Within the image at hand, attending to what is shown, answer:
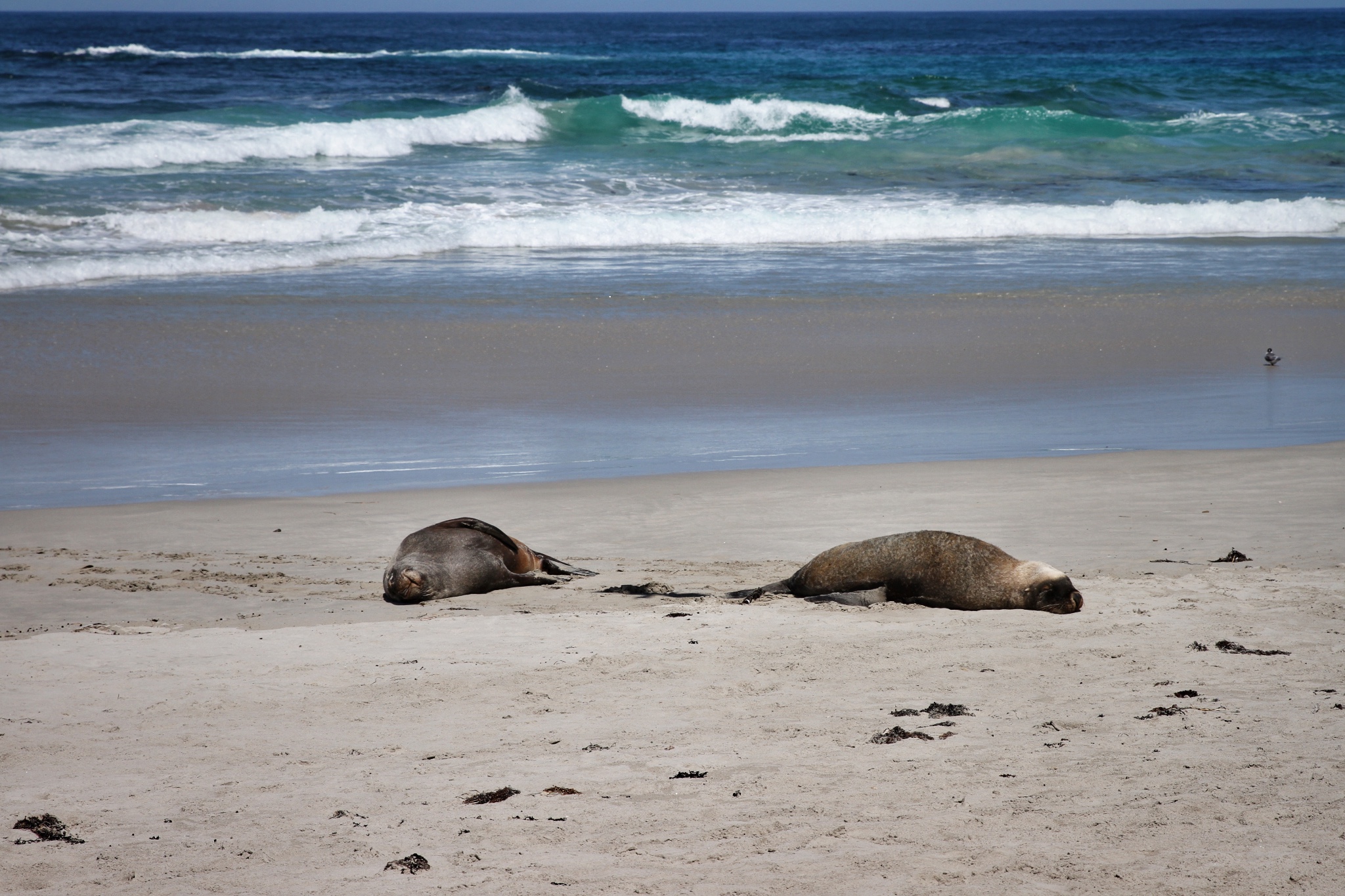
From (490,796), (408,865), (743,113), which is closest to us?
(408,865)

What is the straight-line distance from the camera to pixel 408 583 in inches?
208

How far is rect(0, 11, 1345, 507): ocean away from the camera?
806cm

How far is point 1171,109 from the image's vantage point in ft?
92.6

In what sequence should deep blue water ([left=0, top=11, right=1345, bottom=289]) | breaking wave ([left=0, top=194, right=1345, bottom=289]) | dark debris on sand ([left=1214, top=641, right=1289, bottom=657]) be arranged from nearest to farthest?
1. dark debris on sand ([left=1214, top=641, right=1289, bottom=657])
2. breaking wave ([left=0, top=194, right=1345, bottom=289])
3. deep blue water ([left=0, top=11, right=1345, bottom=289])

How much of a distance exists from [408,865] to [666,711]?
3.89 ft

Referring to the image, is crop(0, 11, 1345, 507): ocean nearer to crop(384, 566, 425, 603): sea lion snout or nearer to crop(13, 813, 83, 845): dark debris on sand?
crop(384, 566, 425, 603): sea lion snout

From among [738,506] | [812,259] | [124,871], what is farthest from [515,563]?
[812,259]

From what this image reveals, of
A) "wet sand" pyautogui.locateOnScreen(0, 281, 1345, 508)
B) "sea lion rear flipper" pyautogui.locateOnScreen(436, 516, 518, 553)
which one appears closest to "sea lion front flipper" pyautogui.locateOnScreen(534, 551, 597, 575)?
"sea lion rear flipper" pyautogui.locateOnScreen(436, 516, 518, 553)

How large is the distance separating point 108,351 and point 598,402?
166 inches

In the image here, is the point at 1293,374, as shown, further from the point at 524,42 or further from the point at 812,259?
the point at 524,42

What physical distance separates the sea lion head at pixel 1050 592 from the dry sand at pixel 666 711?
3.0 inches

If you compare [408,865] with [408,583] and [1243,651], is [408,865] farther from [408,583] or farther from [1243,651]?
[1243,651]

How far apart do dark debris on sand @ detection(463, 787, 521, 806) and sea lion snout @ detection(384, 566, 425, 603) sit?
2.10 m

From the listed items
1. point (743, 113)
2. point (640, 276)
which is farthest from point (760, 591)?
point (743, 113)
